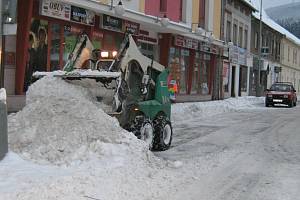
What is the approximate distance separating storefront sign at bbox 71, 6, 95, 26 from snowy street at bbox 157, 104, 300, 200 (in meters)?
5.62

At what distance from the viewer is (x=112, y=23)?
22438 mm

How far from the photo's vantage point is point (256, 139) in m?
14.5

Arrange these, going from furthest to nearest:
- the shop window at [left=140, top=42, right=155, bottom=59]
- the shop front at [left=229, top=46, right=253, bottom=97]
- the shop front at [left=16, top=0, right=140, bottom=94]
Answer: the shop front at [left=229, top=46, right=253, bottom=97] → the shop window at [left=140, top=42, right=155, bottom=59] → the shop front at [left=16, top=0, right=140, bottom=94]

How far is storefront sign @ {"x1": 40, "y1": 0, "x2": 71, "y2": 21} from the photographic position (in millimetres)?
18156

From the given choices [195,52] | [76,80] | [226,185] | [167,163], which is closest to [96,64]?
[76,80]

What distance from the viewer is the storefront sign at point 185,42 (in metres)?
29.6

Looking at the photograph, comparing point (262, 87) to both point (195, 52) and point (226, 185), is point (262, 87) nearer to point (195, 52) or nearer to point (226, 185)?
point (195, 52)

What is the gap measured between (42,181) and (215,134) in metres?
9.08

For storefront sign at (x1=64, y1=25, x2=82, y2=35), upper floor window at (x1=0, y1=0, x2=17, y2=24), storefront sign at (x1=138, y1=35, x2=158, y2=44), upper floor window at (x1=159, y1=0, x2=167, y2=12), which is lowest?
upper floor window at (x1=0, y1=0, x2=17, y2=24)

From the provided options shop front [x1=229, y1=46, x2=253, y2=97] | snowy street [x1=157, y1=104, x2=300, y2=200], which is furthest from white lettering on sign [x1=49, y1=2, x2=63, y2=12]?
shop front [x1=229, y1=46, x2=253, y2=97]

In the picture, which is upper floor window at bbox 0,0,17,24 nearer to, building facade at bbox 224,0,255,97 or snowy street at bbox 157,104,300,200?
snowy street at bbox 157,104,300,200

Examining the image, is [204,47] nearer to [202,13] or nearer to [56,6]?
[202,13]

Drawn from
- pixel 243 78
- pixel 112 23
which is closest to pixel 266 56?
pixel 243 78

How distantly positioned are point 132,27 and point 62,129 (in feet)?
51.0
